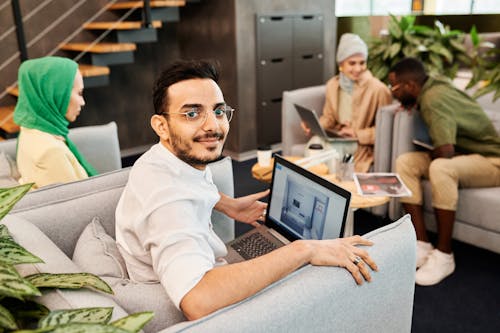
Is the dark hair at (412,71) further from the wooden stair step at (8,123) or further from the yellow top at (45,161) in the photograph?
the wooden stair step at (8,123)

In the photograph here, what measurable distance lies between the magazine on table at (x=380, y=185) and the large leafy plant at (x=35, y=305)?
5.77ft

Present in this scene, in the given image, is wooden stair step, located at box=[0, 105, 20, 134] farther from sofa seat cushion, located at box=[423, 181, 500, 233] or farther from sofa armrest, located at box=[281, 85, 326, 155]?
sofa seat cushion, located at box=[423, 181, 500, 233]

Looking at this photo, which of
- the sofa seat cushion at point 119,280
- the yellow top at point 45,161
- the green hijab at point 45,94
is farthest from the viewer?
the green hijab at point 45,94

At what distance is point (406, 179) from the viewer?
3.07m

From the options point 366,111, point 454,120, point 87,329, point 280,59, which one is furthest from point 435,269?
point 280,59

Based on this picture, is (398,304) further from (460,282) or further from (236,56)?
(236,56)

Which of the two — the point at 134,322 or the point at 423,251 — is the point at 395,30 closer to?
the point at 423,251

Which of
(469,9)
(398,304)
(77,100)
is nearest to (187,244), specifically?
(398,304)

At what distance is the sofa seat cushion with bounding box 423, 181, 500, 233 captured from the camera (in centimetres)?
280

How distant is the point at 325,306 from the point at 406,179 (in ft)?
Result: 6.97

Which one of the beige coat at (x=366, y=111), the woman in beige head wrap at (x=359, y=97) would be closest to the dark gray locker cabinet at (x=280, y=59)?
the woman in beige head wrap at (x=359, y=97)

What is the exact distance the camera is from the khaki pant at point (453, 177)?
9.32 feet

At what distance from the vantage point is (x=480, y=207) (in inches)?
113

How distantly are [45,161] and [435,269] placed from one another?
224 centimetres
